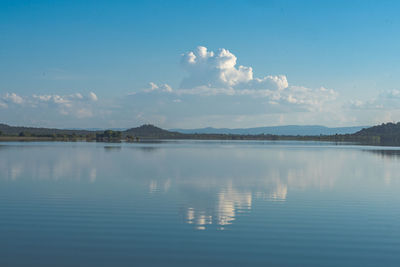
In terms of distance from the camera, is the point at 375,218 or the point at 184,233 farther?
the point at 375,218

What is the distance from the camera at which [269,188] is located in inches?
885

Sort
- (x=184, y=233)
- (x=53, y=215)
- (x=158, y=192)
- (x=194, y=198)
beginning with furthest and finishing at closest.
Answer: (x=158, y=192) → (x=194, y=198) → (x=53, y=215) → (x=184, y=233)

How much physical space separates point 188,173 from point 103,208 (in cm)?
1472

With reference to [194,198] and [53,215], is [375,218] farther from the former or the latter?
[53,215]

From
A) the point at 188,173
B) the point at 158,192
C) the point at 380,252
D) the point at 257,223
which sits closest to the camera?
the point at 380,252

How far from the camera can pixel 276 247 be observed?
10.9 meters

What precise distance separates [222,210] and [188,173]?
1457 cm

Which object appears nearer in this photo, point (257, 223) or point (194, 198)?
point (257, 223)

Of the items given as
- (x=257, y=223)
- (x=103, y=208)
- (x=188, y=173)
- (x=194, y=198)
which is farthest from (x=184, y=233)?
(x=188, y=173)

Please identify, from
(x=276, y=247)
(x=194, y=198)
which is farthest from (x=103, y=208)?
(x=276, y=247)

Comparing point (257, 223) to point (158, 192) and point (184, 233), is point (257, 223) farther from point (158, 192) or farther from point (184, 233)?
point (158, 192)

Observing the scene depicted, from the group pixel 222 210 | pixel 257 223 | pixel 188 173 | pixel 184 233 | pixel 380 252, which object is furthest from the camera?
pixel 188 173

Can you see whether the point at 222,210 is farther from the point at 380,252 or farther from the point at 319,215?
the point at 380,252

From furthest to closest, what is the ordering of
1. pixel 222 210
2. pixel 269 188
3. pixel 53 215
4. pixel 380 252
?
pixel 269 188
pixel 222 210
pixel 53 215
pixel 380 252
